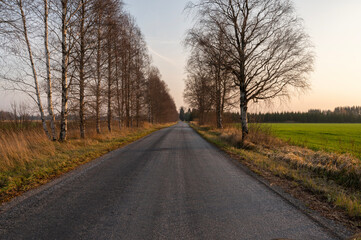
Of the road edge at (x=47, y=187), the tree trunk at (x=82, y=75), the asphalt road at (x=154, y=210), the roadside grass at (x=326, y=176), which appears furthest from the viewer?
the tree trunk at (x=82, y=75)

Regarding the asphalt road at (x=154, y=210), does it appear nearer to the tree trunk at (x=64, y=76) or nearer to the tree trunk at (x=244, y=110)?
the tree trunk at (x=64, y=76)

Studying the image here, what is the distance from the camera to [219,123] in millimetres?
24828

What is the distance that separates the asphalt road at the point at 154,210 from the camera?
269 cm

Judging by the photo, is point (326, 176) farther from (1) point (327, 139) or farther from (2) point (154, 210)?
(2) point (154, 210)

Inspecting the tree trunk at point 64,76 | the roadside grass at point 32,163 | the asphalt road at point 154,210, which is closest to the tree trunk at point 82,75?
the tree trunk at point 64,76

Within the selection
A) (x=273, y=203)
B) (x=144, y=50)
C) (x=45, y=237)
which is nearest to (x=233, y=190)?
(x=273, y=203)

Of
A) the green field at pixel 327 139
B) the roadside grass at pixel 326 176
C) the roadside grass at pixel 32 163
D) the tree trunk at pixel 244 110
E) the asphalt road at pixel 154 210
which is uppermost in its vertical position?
the tree trunk at pixel 244 110

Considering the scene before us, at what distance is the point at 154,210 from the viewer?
3371 millimetres

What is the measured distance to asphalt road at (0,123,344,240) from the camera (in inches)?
106

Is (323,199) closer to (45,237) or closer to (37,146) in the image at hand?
(45,237)

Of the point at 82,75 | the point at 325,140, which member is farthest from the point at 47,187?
the point at 325,140

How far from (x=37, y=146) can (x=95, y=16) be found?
7.53m

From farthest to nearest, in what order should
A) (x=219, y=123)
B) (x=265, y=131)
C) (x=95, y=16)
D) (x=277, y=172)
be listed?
1. (x=219, y=123)
2. (x=265, y=131)
3. (x=95, y=16)
4. (x=277, y=172)

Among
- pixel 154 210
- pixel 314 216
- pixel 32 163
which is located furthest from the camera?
pixel 32 163
